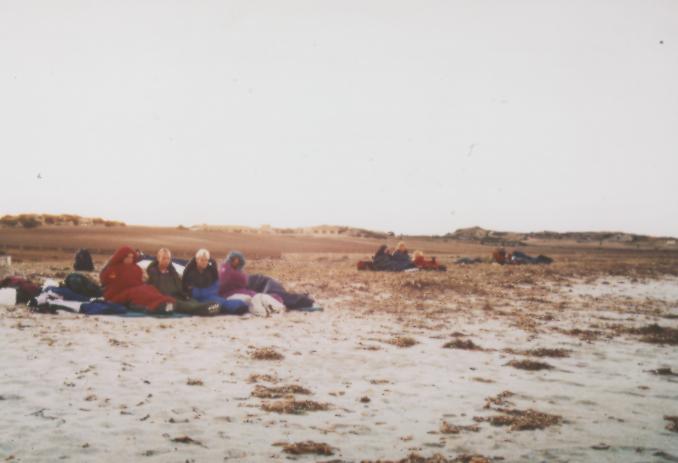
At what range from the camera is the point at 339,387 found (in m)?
5.88

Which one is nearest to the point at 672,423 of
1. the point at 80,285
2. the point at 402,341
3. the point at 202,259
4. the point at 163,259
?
the point at 402,341

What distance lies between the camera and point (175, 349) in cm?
744

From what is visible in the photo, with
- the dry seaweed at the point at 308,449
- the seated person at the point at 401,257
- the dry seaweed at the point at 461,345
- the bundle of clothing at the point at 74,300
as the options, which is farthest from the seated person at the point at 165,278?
the seated person at the point at 401,257

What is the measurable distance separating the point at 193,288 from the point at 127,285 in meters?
1.38

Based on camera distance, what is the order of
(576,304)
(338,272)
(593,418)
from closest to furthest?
(593,418), (576,304), (338,272)

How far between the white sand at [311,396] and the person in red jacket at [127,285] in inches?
59.2

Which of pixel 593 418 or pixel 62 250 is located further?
pixel 62 250

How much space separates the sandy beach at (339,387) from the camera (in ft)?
13.6

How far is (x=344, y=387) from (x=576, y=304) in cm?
978

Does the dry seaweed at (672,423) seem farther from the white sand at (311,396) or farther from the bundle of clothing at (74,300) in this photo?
the bundle of clothing at (74,300)

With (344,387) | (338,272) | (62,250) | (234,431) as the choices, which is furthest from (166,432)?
(62,250)

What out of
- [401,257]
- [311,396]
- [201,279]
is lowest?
[311,396]

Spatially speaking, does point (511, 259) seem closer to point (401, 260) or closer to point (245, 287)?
point (401, 260)

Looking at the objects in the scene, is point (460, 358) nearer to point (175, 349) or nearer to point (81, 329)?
point (175, 349)
